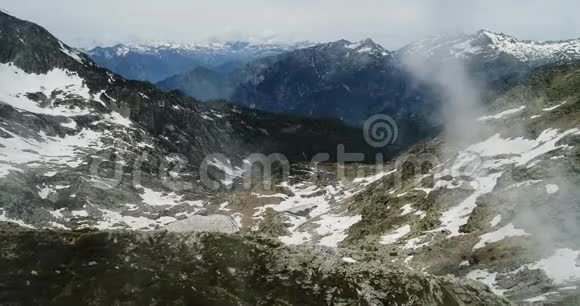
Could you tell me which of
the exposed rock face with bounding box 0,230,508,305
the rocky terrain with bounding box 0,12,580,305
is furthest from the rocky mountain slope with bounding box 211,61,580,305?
the exposed rock face with bounding box 0,230,508,305

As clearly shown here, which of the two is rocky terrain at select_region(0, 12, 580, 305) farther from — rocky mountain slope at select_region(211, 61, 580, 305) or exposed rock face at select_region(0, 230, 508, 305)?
rocky mountain slope at select_region(211, 61, 580, 305)

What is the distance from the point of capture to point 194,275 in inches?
1576

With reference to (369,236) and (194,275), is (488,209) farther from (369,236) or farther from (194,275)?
(194,275)

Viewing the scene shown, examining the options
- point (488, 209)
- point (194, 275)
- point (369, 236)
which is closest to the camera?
point (194, 275)

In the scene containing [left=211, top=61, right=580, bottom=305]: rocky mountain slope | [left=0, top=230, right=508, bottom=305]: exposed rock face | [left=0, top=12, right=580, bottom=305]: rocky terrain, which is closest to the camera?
[left=0, top=230, right=508, bottom=305]: exposed rock face

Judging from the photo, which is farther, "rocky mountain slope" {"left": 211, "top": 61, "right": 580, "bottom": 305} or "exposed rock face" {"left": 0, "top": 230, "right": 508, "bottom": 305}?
"rocky mountain slope" {"left": 211, "top": 61, "right": 580, "bottom": 305}

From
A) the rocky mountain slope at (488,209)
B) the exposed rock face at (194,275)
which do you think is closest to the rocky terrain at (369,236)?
the exposed rock face at (194,275)

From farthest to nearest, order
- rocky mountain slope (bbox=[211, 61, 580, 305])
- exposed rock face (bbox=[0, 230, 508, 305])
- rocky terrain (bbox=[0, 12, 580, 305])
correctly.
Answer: rocky mountain slope (bbox=[211, 61, 580, 305]), rocky terrain (bbox=[0, 12, 580, 305]), exposed rock face (bbox=[0, 230, 508, 305])

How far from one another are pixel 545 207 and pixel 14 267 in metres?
67.2

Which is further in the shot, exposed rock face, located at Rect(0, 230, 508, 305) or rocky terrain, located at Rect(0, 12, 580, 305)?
rocky terrain, located at Rect(0, 12, 580, 305)

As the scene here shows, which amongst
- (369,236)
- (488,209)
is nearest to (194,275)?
(488,209)

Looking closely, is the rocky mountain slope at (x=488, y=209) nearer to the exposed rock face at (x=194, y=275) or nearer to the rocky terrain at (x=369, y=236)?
the rocky terrain at (x=369, y=236)

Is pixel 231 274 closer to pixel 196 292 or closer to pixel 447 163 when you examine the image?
pixel 196 292

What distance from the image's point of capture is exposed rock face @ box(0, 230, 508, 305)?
A: 36.2 metres
